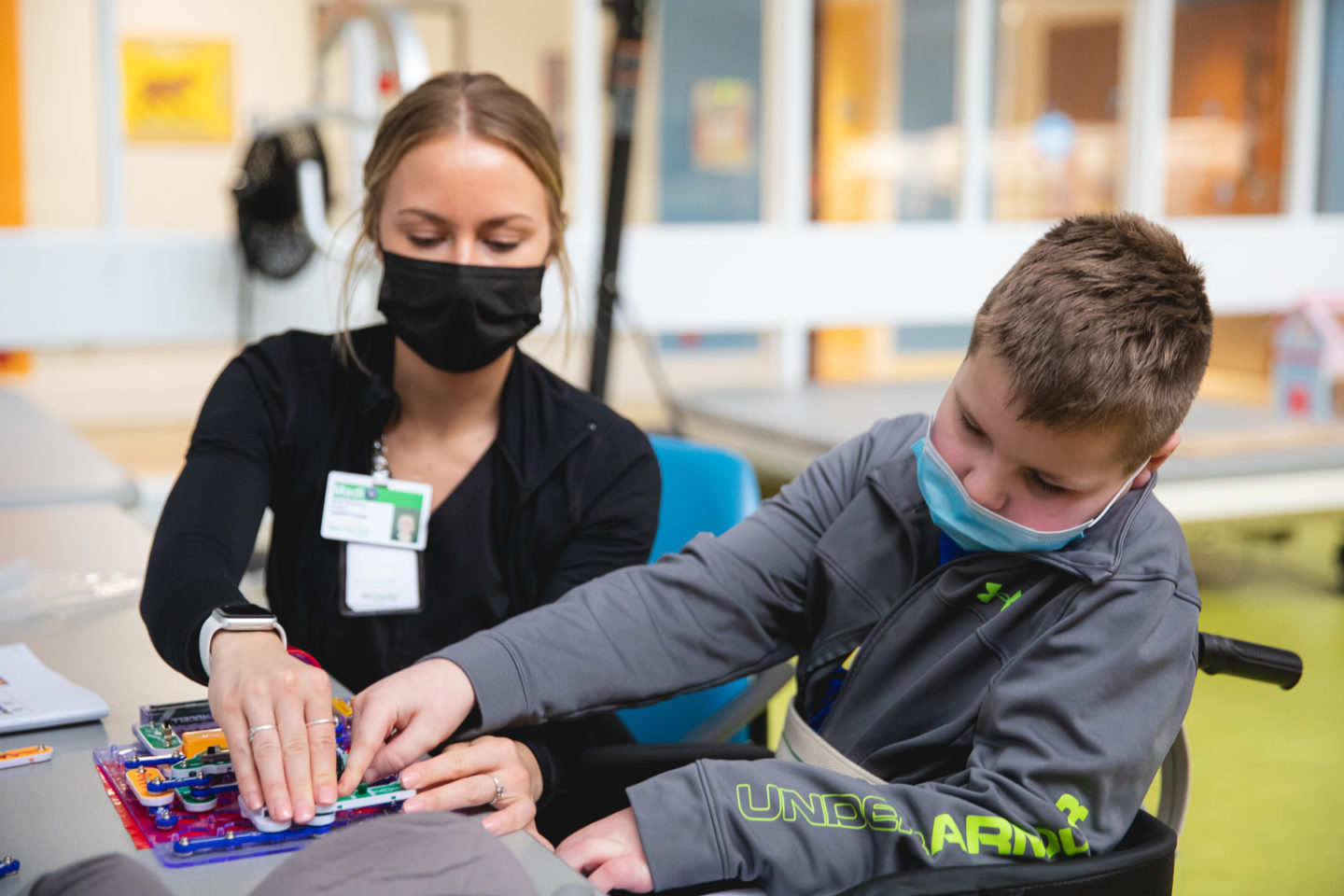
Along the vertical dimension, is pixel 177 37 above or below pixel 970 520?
above

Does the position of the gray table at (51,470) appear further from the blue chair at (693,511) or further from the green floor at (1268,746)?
the green floor at (1268,746)

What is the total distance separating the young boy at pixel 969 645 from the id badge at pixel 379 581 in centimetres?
26

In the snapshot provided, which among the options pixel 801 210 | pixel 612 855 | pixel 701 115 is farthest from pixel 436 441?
pixel 701 115

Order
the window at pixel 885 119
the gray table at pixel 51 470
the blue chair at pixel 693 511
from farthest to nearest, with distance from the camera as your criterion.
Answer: the window at pixel 885 119
the gray table at pixel 51 470
the blue chair at pixel 693 511

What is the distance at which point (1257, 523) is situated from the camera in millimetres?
3619

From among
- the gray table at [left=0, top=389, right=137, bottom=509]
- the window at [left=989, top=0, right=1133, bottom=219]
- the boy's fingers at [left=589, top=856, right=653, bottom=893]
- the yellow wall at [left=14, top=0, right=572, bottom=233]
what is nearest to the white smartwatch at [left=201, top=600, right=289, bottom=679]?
the boy's fingers at [left=589, top=856, right=653, bottom=893]

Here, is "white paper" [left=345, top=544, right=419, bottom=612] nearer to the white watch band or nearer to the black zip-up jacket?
the black zip-up jacket

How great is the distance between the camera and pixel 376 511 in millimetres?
1331

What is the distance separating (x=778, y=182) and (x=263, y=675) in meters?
4.43

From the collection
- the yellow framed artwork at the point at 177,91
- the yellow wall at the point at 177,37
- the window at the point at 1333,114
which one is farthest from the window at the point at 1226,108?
the yellow framed artwork at the point at 177,91

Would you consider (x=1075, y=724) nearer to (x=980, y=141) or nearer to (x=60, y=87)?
(x=980, y=141)

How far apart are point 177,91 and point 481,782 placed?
21.7 feet

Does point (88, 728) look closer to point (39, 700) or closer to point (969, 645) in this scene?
point (39, 700)

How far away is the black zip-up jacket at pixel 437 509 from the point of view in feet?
4.40
